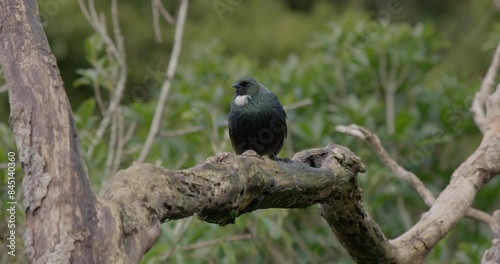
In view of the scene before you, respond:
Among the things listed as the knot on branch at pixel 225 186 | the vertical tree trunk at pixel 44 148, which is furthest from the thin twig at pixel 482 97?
the vertical tree trunk at pixel 44 148

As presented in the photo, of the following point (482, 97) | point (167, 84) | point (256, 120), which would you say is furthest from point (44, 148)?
point (482, 97)

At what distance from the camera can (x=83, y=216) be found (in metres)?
1.96

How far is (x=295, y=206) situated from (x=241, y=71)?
409 centimetres

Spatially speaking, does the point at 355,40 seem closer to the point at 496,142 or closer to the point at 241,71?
the point at 241,71

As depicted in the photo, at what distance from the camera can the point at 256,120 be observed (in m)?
3.97

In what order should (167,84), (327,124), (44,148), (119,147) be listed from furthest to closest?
(327,124) → (119,147) → (167,84) → (44,148)

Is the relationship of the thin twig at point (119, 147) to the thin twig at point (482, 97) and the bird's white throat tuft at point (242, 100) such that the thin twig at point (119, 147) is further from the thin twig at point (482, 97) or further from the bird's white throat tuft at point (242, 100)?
the thin twig at point (482, 97)

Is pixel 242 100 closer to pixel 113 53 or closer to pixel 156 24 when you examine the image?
pixel 156 24

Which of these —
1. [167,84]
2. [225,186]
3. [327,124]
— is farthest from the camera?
[327,124]

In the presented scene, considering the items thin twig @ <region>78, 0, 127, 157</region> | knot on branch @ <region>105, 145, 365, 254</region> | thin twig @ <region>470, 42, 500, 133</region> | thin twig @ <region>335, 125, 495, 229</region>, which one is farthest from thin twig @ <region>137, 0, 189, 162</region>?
thin twig @ <region>470, 42, 500, 133</region>

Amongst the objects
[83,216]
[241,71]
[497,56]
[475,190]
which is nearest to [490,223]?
[475,190]

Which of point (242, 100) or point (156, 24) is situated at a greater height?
point (156, 24)

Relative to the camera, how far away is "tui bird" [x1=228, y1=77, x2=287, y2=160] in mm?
3982

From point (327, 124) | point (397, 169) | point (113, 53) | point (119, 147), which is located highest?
point (113, 53)
